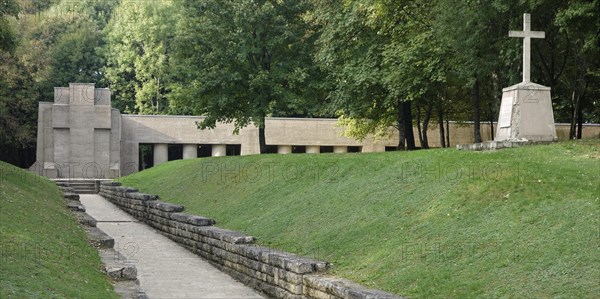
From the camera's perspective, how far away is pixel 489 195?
43.3 ft

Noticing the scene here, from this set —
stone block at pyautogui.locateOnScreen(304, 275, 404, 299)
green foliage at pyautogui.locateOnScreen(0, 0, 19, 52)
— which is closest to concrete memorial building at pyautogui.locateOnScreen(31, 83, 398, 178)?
green foliage at pyautogui.locateOnScreen(0, 0, 19, 52)

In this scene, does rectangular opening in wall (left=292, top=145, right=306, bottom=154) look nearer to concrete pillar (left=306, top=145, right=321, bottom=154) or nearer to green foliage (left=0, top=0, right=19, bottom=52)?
concrete pillar (left=306, top=145, right=321, bottom=154)

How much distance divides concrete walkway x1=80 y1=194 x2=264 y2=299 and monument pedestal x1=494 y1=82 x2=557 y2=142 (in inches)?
317

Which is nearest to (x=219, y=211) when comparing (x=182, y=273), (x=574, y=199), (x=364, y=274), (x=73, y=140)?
(x=182, y=273)

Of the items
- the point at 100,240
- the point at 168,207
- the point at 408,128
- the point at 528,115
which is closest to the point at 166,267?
the point at 100,240

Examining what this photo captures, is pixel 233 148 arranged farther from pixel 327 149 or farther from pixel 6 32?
pixel 6 32

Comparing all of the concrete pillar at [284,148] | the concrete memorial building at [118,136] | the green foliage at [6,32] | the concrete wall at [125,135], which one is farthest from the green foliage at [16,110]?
the green foliage at [6,32]

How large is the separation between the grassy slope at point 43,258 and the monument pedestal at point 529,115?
10.7m

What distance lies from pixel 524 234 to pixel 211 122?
2516cm

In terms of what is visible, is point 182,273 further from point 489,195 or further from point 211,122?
point 211,122

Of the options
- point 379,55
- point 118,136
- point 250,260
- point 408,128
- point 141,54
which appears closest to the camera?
point 250,260

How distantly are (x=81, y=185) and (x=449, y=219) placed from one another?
32142 millimetres

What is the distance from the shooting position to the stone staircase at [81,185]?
134ft

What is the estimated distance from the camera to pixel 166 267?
58.9 feet
